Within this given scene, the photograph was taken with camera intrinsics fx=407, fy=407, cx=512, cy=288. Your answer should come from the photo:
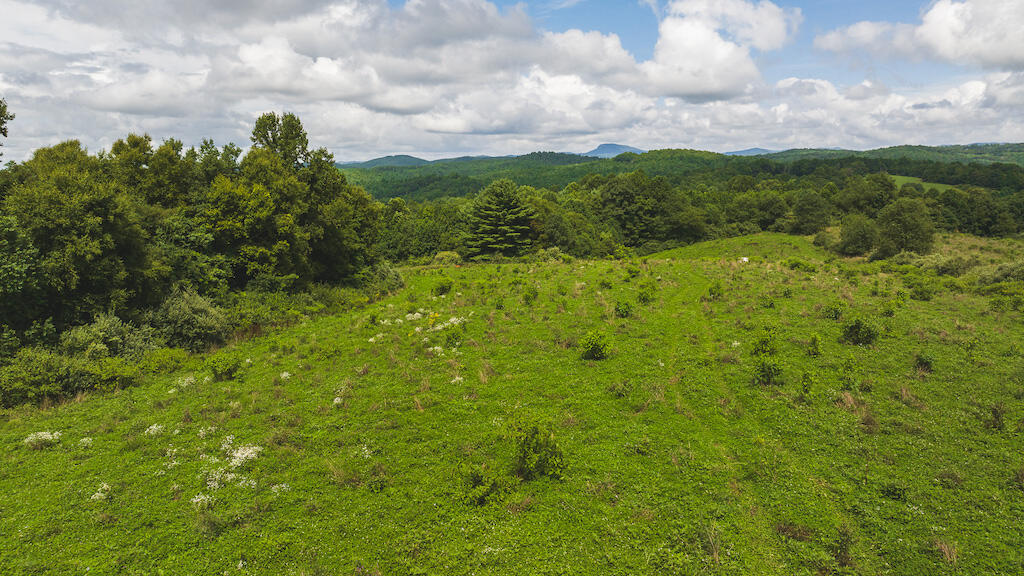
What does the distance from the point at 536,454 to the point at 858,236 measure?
64633 millimetres

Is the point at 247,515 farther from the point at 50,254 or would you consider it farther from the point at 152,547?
the point at 50,254

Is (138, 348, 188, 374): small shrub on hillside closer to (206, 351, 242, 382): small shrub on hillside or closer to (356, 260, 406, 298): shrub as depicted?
(206, 351, 242, 382): small shrub on hillside

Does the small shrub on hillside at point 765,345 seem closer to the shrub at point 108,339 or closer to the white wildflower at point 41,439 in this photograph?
the white wildflower at point 41,439

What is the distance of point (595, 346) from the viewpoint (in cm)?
1709

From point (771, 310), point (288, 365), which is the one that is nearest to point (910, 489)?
point (771, 310)

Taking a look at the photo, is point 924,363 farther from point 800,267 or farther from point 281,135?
point 281,135

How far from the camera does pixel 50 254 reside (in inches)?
634

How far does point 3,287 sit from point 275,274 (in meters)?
12.4

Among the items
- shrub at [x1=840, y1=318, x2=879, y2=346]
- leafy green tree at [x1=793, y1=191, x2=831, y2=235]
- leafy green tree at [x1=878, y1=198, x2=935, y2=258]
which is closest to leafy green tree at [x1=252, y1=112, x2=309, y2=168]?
shrub at [x1=840, y1=318, x2=879, y2=346]

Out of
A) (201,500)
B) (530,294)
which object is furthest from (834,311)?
(201,500)

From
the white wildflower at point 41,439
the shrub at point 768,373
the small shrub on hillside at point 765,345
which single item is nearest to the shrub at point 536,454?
the shrub at point 768,373

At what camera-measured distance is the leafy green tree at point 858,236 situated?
176 feet

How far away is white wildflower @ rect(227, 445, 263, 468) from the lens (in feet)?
35.8

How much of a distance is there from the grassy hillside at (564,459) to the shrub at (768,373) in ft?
0.79
